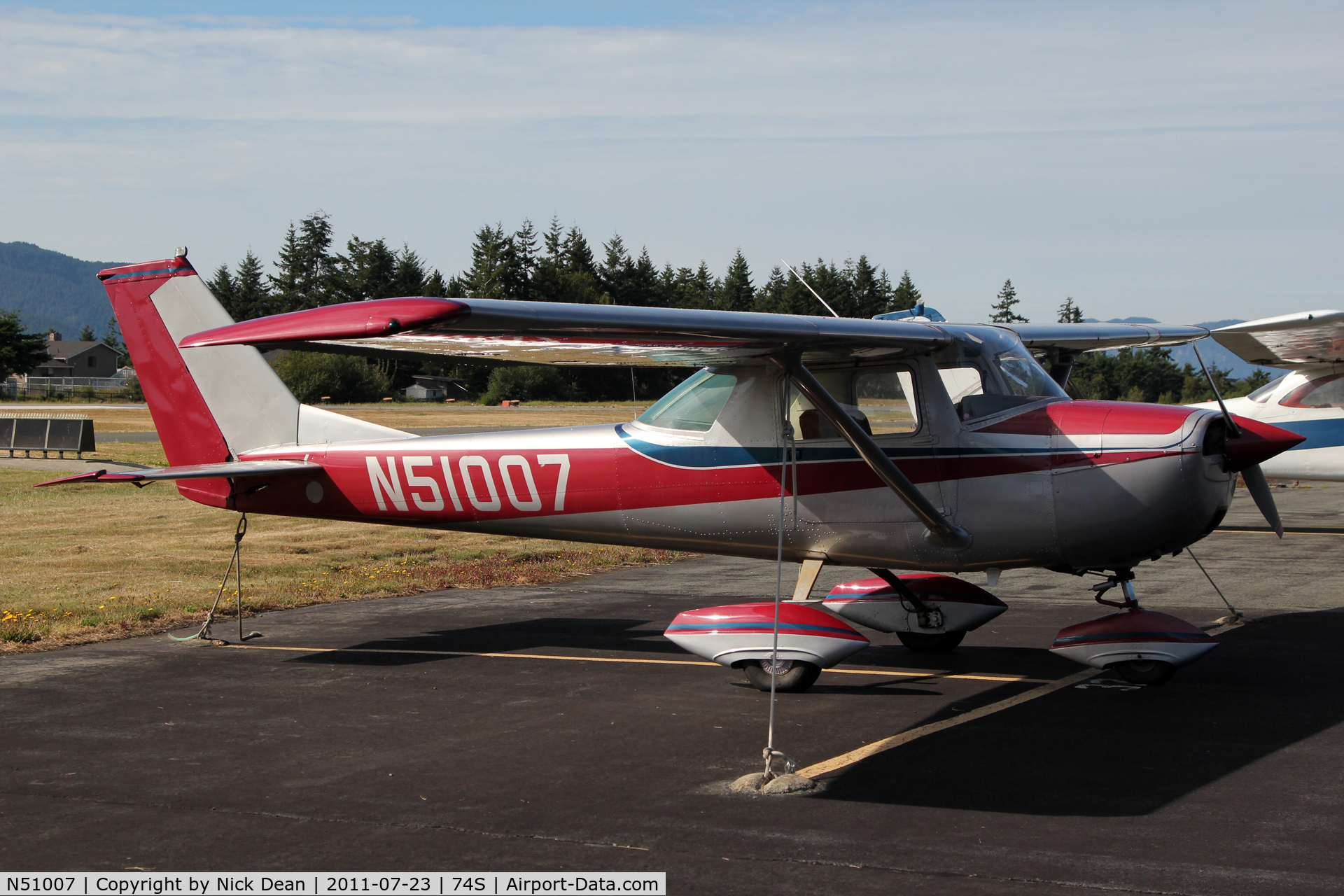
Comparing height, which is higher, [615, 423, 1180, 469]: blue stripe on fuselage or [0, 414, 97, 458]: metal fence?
[615, 423, 1180, 469]: blue stripe on fuselage

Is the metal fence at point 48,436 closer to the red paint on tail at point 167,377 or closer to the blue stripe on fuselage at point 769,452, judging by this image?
the red paint on tail at point 167,377

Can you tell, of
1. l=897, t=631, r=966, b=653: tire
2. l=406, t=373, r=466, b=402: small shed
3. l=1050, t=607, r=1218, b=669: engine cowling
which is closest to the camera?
l=1050, t=607, r=1218, b=669: engine cowling

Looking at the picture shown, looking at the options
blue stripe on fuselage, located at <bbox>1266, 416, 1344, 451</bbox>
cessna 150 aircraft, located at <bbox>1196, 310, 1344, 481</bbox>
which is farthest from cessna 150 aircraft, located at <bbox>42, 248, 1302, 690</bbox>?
blue stripe on fuselage, located at <bbox>1266, 416, 1344, 451</bbox>

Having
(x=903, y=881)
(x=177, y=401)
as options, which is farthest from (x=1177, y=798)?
(x=177, y=401)

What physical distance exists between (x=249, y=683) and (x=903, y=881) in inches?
214

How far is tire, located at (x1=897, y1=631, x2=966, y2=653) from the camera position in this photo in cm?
884

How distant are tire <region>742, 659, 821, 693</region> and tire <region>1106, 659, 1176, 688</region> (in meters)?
1.99

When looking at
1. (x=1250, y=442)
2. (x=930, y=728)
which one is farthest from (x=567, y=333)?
(x=1250, y=442)

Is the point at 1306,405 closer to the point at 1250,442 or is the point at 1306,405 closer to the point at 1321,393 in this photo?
the point at 1321,393

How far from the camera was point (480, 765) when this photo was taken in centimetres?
604

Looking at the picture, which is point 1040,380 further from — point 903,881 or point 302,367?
point 302,367

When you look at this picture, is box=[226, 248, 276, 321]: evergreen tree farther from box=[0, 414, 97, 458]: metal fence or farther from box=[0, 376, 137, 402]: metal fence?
box=[0, 414, 97, 458]: metal fence

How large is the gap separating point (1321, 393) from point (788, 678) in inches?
470

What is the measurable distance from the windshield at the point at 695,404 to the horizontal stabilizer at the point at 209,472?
10.1 feet
